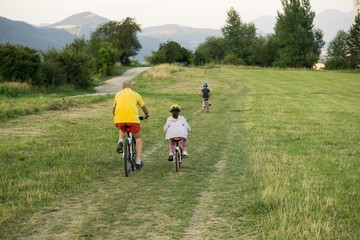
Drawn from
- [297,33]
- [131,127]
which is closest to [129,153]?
[131,127]

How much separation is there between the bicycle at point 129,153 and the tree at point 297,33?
281 feet

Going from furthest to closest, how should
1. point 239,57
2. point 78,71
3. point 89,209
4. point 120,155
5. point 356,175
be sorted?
1. point 239,57
2. point 78,71
3. point 120,155
4. point 356,175
5. point 89,209

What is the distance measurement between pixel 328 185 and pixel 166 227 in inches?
152

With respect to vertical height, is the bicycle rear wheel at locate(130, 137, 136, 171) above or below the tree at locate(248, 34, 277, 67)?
below

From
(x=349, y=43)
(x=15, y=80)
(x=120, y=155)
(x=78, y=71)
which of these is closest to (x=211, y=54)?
(x=349, y=43)

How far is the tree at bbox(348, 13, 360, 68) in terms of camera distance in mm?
86562

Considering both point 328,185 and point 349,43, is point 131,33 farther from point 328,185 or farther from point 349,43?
point 328,185

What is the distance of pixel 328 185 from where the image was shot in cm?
841

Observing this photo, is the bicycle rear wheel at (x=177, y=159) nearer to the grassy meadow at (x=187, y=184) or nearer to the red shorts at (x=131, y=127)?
the grassy meadow at (x=187, y=184)

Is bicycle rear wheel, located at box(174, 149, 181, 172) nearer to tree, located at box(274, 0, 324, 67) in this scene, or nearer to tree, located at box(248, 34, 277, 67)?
tree, located at box(274, 0, 324, 67)

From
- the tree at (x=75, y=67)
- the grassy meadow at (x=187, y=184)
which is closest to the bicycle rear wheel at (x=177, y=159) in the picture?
the grassy meadow at (x=187, y=184)

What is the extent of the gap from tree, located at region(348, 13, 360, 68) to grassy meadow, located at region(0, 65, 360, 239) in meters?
75.0

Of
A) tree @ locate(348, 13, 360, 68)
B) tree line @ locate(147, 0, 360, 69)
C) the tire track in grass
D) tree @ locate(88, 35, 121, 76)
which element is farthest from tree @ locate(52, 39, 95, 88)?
tree @ locate(348, 13, 360, 68)

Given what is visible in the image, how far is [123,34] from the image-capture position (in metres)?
92.9
